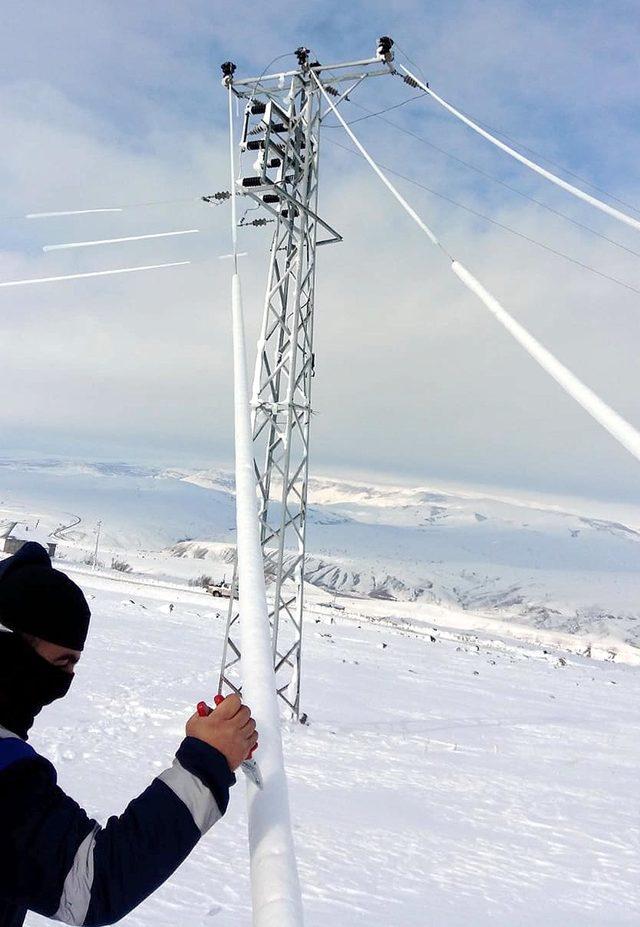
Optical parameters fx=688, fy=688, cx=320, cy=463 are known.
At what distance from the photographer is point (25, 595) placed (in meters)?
1.81

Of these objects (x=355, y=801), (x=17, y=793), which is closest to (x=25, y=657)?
(x=17, y=793)

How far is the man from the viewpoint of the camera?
61.0 inches

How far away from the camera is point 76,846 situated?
156 centimetres

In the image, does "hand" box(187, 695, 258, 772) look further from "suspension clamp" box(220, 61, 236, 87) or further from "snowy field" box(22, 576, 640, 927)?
"suspension clamp" box(220, 61, 236, 87)

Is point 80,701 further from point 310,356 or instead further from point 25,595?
point 25,595

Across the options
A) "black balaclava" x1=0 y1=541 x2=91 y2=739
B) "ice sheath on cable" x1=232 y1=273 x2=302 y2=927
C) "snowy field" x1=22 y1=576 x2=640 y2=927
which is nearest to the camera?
"ice sheath on cable" x1=232 y1=273 x2=302 y2=927

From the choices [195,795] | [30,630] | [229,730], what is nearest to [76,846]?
[195,795]

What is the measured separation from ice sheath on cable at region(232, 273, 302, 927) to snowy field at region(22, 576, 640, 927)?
2522mm

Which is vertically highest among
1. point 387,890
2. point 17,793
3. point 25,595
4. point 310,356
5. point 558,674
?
point 310,356

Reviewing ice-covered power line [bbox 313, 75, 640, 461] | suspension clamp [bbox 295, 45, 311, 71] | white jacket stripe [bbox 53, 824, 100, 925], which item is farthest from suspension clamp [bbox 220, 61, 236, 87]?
white jacket stripe [bbox 53, 824, 100, 925]

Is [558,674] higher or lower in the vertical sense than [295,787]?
lower

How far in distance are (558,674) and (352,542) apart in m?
135

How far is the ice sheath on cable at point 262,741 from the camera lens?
4.92 feet

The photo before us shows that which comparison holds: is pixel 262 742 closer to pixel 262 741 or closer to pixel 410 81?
pixel 262 741
